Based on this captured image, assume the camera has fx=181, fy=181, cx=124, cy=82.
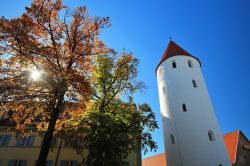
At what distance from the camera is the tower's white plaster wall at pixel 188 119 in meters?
21.5

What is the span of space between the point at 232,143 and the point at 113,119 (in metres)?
25.2

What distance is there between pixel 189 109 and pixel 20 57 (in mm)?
20954

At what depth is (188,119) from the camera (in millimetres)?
23906

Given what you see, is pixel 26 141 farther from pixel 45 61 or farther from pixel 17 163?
pixel 45 61

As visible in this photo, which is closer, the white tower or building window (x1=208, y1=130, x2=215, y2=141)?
the white tower

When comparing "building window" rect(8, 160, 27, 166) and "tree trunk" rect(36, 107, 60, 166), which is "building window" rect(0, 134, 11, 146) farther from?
"tree trunk" rect(36, 107, 60, 166)

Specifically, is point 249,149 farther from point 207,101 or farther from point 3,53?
point 3,53

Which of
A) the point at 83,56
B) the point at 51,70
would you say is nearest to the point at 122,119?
the point at 83,56

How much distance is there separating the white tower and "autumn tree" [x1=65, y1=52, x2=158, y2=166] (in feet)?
26.7

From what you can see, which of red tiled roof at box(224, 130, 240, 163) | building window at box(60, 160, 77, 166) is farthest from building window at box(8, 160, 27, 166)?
red tiled roof at box(224, 130, 240, 163)

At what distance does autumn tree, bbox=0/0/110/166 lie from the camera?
10.4 m

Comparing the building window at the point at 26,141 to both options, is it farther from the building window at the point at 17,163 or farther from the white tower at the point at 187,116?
the white tower at the point at 187,116

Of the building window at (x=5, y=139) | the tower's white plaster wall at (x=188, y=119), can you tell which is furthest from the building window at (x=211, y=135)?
the building window at (x=5, y=139)

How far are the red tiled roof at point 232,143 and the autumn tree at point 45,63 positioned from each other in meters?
26.3
